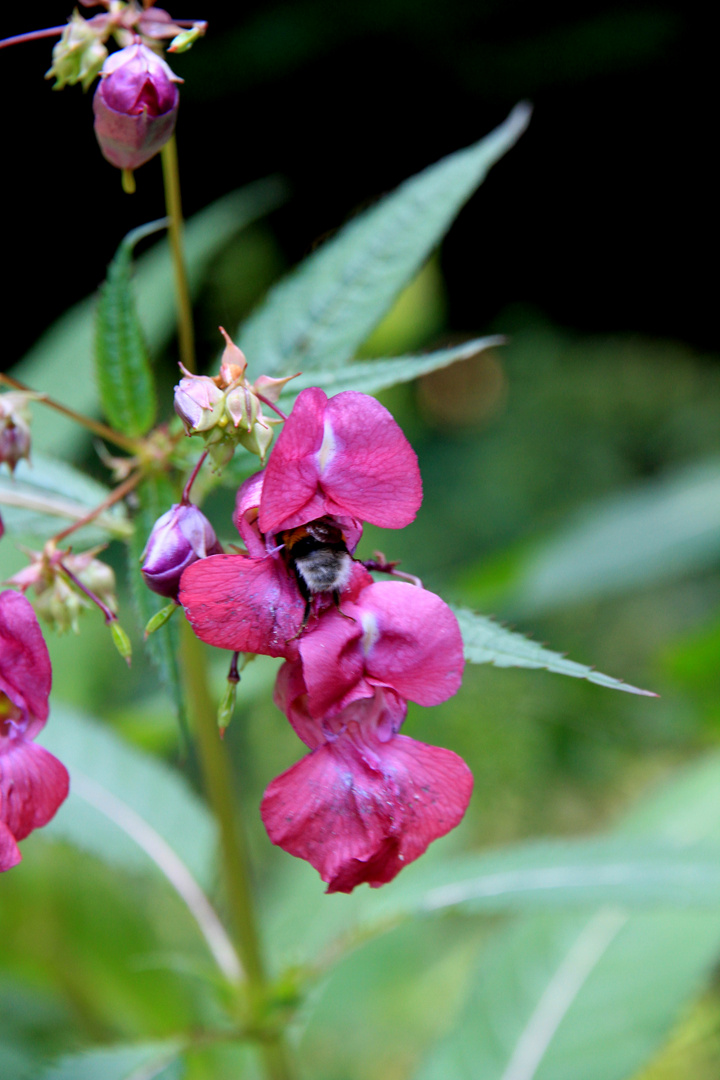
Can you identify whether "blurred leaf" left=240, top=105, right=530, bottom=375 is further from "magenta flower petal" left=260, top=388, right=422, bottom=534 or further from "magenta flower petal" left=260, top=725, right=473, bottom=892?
"magenta flower petal" left=260, top=725, right=473, bottom=892

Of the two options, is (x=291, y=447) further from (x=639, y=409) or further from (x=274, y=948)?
(x=639, y=409)

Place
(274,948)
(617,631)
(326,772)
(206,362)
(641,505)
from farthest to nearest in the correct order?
(206,362), (617,631), (641,505), (274,948), (326,772)

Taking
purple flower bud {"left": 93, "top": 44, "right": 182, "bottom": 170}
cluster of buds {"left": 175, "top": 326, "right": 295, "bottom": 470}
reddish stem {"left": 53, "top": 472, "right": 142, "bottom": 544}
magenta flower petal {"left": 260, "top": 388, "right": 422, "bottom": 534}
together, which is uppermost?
purple flower bud {"left": 93, "top": 44, "right": 182, "bottom": 170}

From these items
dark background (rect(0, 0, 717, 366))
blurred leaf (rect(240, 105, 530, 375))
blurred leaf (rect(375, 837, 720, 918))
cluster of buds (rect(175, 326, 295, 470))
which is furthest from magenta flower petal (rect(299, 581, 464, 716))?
dark background (rect(0, 0, 717, 366))

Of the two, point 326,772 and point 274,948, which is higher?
point 326,772

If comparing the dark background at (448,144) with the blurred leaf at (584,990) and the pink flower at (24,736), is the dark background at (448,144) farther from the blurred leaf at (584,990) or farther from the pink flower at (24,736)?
the pink flower at (24,736)

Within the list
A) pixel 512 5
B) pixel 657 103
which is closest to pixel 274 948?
pixel 512 5
